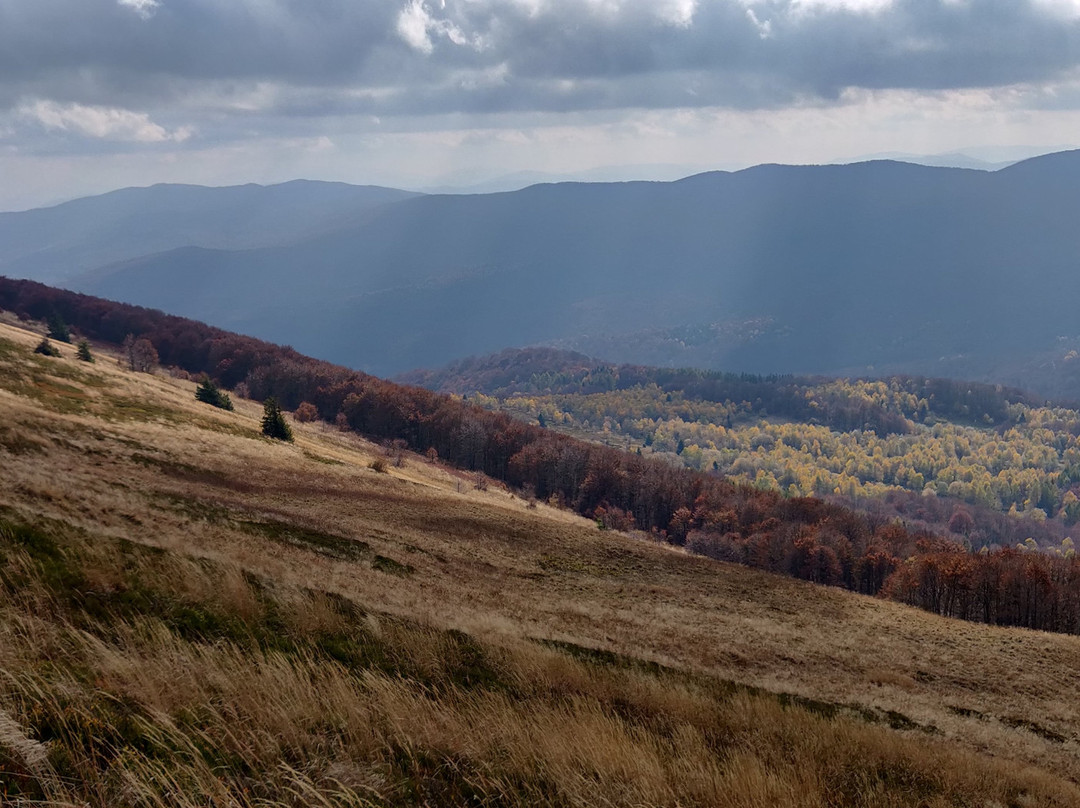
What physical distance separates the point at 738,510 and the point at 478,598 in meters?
113

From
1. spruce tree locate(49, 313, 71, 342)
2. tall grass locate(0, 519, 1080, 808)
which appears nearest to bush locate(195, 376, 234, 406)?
spruce tree locate(49, 313, 71, 342)

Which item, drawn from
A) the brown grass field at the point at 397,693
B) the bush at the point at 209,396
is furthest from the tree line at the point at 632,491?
the brown grass field at the point at 397,693

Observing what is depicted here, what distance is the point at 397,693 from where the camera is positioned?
9547 mm

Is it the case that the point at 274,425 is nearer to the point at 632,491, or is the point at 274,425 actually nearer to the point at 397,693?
the point at 397,693

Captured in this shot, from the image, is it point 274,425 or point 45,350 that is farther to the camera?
point 45,350

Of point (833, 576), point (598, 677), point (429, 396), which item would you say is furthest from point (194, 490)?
point (429, 396)

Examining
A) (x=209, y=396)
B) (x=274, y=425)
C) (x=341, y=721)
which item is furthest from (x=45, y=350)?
(x=341, y=721)

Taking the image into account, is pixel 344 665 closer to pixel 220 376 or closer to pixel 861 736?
pixel 861 736

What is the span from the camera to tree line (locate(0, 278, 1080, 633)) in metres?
82.0

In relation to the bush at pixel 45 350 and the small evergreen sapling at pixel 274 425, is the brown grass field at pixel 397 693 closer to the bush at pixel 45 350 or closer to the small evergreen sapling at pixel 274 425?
the small evergreen sapling at pixel 274 425

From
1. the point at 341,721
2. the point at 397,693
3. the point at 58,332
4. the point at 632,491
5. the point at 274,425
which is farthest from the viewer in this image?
the point at 632,491

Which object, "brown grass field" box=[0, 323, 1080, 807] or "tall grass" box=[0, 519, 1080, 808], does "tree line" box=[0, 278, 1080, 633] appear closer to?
"brown grass field" box=[0, 323, 1080, 807]

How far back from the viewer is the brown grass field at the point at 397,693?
23.5 ft

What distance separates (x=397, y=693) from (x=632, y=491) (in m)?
132
